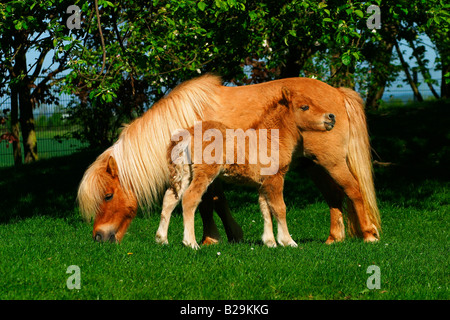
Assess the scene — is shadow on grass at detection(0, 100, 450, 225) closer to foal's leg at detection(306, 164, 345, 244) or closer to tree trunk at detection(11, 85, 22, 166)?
tree trunk at detection(11, 85, 22, 166)

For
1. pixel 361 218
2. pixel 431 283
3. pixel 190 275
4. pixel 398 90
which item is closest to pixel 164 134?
pixel 190 275

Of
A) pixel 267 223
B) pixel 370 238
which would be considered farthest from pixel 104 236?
pixel 370 238

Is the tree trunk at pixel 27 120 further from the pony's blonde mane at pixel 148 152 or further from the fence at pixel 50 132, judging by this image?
the pony's blonde mane at pixel 148 152

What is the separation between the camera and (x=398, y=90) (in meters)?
21.2

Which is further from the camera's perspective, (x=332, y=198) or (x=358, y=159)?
(x=332, y=198)

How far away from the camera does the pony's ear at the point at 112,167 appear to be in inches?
255

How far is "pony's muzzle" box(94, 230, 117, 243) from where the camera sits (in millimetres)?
6402

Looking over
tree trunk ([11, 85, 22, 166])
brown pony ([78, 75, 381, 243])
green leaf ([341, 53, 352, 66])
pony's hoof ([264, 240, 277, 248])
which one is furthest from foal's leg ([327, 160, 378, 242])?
tree trunk ([11, 85, 22, 166])

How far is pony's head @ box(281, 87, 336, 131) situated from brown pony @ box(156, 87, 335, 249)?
0.04 feet

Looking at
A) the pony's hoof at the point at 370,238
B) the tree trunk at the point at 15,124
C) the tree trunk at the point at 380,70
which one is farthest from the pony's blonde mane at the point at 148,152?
the tree trunk at the point at 15,124

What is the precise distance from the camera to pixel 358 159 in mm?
7090

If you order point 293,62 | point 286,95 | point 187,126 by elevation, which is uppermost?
point 293,62

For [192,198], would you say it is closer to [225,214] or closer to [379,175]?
[225,214]

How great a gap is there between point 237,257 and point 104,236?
1.57 meters
